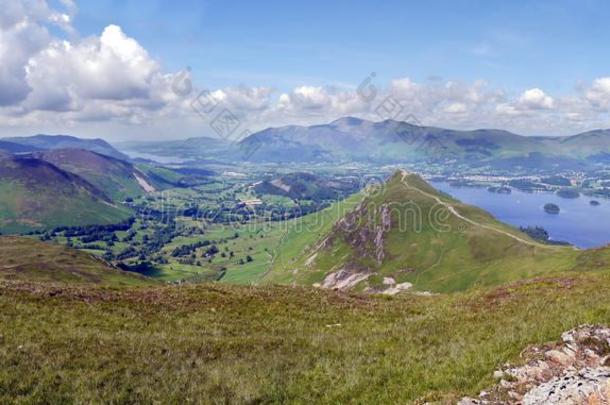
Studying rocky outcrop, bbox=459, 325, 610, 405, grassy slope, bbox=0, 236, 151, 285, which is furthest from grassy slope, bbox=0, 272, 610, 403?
grassy slope, bbox=0, 236, 151, 285

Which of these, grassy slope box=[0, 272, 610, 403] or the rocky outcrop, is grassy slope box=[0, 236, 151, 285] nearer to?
grassy slope box=[0, 272, 610, 403]

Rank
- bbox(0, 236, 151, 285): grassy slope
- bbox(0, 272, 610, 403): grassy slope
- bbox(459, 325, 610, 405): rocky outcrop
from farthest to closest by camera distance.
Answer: bbox(0, 236, 151, 285): grassy slope
bbox(0, 272, 610, 403): grassy slope
bbox(459, 325, 610, 405): rocky outcrop

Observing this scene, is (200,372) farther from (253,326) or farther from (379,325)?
(379,325)

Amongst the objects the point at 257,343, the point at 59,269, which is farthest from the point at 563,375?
the point at 59,269

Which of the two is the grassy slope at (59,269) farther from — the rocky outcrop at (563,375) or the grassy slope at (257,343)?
the rocky outcrop at (563,375)

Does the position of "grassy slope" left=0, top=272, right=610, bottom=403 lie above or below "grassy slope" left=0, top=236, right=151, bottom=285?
above

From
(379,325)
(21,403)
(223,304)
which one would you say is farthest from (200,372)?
(223,304)

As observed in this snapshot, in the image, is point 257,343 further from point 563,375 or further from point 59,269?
point 59,269
